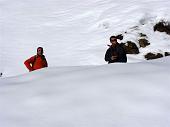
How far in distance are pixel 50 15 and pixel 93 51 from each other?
6980mm

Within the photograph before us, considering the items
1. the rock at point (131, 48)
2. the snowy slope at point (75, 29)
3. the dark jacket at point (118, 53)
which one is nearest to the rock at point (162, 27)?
the snowy slope at point (75, 29)

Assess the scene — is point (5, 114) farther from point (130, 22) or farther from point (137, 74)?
point (130, 22)

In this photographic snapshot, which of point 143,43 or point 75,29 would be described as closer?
point 143,43

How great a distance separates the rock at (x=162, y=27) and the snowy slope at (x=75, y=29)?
0.21 metres

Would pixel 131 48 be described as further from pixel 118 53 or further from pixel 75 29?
pixel 118 53

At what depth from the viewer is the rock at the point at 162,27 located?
15.2 m

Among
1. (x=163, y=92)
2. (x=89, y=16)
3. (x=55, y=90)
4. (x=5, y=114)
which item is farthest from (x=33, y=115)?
(x=89, y=16)

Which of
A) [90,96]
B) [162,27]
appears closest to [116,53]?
[90,96]

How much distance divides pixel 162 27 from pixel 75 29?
169 inches

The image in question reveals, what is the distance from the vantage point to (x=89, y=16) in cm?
1939

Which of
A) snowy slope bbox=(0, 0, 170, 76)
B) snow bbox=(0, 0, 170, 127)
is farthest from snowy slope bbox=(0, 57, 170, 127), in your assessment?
snowy slope bbox=(0, 0, 170, 76)

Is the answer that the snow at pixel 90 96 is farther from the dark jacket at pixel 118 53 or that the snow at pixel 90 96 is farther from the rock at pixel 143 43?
the rock at pixel 143 43

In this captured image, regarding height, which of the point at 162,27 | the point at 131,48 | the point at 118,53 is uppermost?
the point at 162,27

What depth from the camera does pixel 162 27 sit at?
15305 millimetres
